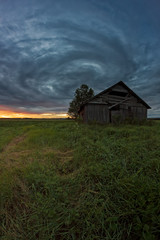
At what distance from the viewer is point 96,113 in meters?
12.3

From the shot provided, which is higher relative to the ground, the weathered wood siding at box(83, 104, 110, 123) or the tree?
the tree

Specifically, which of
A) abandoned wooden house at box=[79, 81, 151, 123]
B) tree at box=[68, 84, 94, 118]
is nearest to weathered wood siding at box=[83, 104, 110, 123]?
abandoned wooden house at box=[79, 81, 151, 123]

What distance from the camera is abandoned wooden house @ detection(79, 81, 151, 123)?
1227 centimetres

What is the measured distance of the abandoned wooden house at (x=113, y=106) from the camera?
1227 cm

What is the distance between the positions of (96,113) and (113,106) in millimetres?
2310

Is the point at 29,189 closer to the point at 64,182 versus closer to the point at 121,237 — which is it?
the point at 64,182

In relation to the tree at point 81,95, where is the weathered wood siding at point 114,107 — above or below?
below

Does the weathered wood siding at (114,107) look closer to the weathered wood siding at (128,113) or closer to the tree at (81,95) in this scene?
Result: the weathered wood siding at (128,113)

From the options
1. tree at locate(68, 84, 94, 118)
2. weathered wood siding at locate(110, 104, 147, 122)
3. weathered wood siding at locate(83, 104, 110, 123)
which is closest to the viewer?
weathered wood siding at locate(83, 104, 110, 123)

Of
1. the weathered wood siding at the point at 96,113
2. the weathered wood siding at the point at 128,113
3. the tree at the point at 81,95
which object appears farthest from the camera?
the tree at the point at 81,95

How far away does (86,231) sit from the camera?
3.65 ft

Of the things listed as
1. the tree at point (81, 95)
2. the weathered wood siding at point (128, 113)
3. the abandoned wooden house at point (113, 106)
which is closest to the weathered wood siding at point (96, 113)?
the abandoned wooden house at point (113, 106)

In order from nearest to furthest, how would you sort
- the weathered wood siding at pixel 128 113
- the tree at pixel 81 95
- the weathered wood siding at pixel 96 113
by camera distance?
the weathered wood siding at pixel 96 113, the weathered wood siding at pixel 128 113, the tree at pixel 81 95

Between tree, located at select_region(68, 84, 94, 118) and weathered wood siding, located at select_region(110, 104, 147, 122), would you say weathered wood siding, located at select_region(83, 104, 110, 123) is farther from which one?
tree, located at select_region(68, 84, 94, 118)
